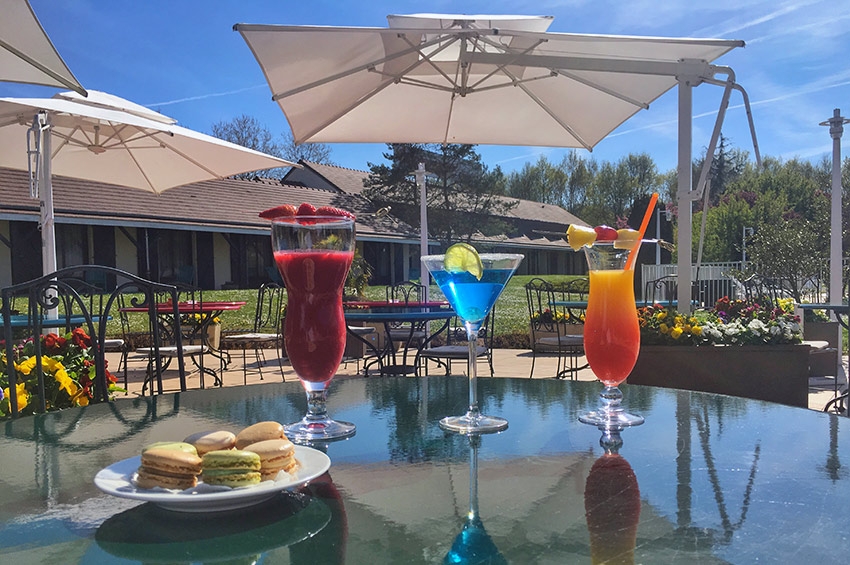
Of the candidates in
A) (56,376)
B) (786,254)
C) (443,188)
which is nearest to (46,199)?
(56,376)

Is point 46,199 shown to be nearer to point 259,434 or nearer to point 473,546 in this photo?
point 259,434

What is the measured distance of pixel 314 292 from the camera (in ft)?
3.62

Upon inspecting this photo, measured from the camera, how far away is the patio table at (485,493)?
24.2 inches

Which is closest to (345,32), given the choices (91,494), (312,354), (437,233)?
(312,354)

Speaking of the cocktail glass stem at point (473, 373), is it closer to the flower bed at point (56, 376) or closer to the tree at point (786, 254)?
the flower bed at point (56, 376)

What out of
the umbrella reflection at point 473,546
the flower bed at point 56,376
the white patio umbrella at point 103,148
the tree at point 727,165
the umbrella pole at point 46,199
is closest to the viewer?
the umbrella reflection at point 473,546

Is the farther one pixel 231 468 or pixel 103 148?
pixel 103 148

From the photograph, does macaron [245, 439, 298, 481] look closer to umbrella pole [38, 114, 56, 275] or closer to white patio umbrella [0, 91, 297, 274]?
white patio umbrella [0, 91, 297, 274]

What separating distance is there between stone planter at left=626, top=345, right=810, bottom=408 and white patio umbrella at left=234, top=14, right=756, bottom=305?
96 cm

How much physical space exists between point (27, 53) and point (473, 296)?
3572mm

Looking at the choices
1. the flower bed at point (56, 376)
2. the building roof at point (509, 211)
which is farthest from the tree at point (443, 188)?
the flower bed at point (56, 376)

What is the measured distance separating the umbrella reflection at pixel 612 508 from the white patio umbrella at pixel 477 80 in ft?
12.2

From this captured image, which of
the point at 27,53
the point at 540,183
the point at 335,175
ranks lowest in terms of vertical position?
the point at 27,53

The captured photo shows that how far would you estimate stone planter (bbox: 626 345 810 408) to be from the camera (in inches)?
153
